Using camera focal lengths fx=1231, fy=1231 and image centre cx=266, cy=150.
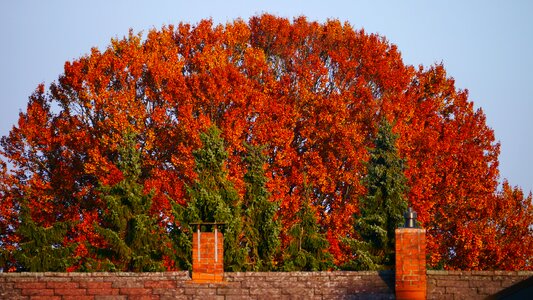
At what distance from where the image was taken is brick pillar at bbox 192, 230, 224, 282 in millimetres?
32969

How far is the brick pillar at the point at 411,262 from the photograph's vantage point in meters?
31.1

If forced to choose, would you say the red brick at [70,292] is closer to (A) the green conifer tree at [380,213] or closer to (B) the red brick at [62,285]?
(B) the red brick at [62,285]

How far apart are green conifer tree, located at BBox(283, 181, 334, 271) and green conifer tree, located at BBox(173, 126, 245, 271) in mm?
2451

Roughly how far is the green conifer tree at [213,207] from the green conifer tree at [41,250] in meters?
5.25

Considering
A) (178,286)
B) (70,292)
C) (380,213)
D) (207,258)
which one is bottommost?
(70,292)

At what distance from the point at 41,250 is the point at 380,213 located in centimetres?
1480

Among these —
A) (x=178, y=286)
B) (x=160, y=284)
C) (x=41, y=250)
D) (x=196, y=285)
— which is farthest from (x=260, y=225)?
(x=160, y=284)

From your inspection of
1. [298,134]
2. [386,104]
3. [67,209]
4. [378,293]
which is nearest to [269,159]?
[298,134]

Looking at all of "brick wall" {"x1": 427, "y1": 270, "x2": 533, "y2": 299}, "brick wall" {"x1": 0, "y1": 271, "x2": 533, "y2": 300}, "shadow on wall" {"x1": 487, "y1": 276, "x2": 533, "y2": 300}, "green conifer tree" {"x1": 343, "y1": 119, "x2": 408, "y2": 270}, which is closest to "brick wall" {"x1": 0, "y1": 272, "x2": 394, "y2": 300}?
"brick wall" {"x1": 0, "y1": 271, "x2": 533, "y2": 300}

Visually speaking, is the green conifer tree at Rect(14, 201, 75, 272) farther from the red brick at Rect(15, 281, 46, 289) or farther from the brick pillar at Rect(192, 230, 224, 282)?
the brick pillar at Rect(192, 230, 224, 282)

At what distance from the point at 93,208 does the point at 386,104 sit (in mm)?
16636

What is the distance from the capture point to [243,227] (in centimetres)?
5219

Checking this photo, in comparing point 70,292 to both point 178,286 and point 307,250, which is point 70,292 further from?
point 307,250

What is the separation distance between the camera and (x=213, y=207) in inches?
1970
